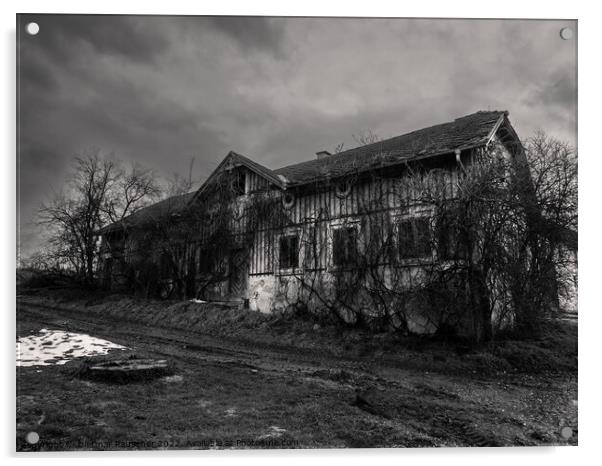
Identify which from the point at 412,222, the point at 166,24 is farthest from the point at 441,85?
the point at 166,24

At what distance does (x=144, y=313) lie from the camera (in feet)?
27.4

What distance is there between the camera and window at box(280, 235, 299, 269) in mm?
9562

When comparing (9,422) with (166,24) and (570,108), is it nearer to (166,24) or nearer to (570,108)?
(166,24)

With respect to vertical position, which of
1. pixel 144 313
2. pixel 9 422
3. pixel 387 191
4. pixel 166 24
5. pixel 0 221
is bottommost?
pixel 9 422

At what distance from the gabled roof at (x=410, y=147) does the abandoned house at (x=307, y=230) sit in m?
0.02

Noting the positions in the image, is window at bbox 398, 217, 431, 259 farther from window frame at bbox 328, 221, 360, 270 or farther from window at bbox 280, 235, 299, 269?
window at bbox 280, 235, 299, 269

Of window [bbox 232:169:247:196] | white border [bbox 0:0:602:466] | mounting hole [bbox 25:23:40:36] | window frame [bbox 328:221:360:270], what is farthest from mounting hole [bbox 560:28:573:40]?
window [bbox 232:169:247:196]

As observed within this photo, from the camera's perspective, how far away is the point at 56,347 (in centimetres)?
491

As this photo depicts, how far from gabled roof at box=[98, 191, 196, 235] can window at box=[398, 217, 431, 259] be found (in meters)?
4.65

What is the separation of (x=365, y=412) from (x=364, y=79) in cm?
384

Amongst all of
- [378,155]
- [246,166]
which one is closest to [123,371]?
[246,166]

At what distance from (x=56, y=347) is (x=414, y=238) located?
564 cm

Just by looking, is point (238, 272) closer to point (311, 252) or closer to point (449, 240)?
point (311, 252)
